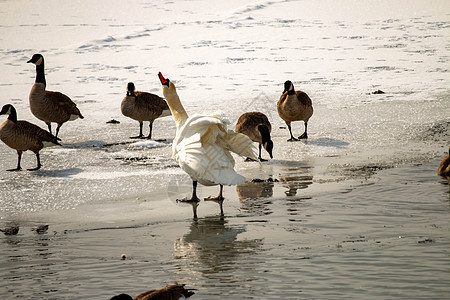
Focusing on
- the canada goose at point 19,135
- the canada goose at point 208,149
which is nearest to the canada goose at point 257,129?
the canada goose at point 208,149

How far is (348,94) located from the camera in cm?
1359

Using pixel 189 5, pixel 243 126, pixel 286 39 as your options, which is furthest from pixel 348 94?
pixel 189 5

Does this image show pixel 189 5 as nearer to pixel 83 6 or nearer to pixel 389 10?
pixel 83 6

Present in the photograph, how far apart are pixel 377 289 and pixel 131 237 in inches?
95.5

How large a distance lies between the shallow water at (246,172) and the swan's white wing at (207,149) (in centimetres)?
42

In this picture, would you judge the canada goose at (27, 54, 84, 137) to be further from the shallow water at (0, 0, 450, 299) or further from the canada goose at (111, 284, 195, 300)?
the canada goose at (111, 284, 195, 300)

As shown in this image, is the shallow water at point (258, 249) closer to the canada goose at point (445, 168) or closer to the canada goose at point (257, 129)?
the canada goose at point (445, 168)

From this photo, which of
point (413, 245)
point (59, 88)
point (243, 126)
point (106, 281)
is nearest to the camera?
point (106, 281)

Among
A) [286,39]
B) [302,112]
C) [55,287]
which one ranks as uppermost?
[286,39]

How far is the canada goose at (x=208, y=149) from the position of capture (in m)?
6.42

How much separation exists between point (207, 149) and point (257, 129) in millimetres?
2923

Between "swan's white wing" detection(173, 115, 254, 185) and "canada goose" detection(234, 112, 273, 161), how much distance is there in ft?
7.91

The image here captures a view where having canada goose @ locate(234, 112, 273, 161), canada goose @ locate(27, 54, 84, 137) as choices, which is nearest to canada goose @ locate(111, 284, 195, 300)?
canada goose @ locate(234, 112, 273, 161)

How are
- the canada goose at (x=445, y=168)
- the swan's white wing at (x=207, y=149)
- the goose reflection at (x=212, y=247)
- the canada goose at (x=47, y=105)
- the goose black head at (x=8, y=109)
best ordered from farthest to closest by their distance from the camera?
the canada goose at (x=47, y=105) < the goose black head at (x=8, y=109) < the canada goose at (x=445, y=168) < the swan's white wing at (x=207, y=149) < the goose reflection at (x=212, y=247)
